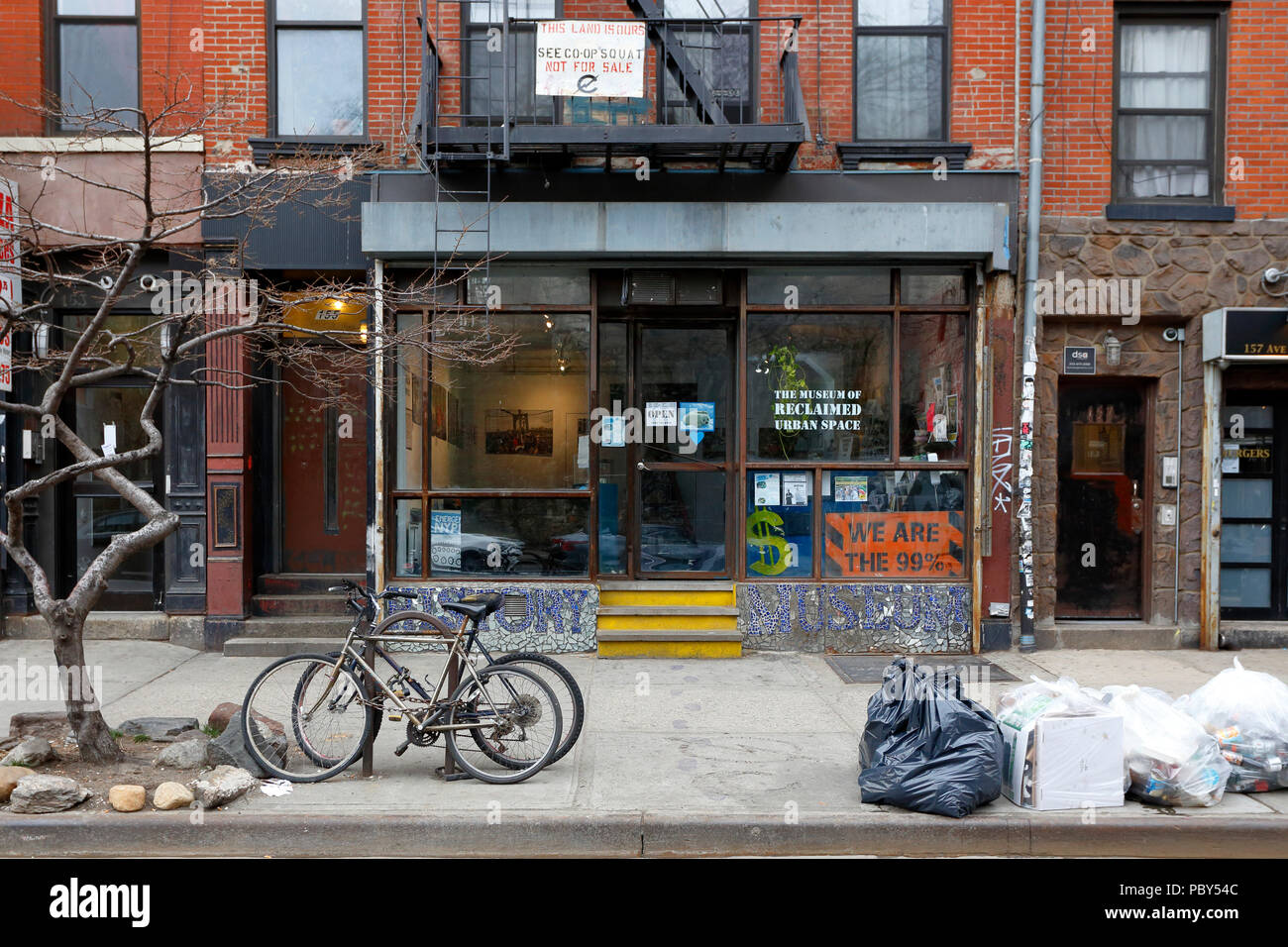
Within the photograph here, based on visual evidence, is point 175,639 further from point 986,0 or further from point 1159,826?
point 986,0

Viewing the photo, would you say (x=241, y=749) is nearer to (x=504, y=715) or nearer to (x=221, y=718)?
(x=221, y=718)

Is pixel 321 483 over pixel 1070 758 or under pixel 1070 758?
over

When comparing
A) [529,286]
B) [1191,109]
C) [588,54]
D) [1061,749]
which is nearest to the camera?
[1061,749]

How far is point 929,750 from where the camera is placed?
5.52m

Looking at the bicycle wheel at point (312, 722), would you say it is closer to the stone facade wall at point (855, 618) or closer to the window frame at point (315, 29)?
the stone facade wall at point (855, 618)

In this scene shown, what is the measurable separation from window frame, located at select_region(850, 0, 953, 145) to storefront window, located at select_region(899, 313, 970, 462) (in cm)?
185

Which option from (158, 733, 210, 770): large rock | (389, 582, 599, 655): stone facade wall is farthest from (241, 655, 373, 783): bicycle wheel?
(389, 582, 599, 655): stone facade wall

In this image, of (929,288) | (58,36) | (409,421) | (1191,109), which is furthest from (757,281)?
(58,36)

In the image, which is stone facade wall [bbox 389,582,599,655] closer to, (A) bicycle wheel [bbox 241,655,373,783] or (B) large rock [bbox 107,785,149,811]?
(A) bicycle wheel [bbox 241,655,373,783]

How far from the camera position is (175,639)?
9797mm

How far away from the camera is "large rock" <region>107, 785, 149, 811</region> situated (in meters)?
5.38

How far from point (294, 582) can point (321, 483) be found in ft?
3.59

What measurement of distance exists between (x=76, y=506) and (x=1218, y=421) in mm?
12016

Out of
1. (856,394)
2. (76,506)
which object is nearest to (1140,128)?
(856,394)
